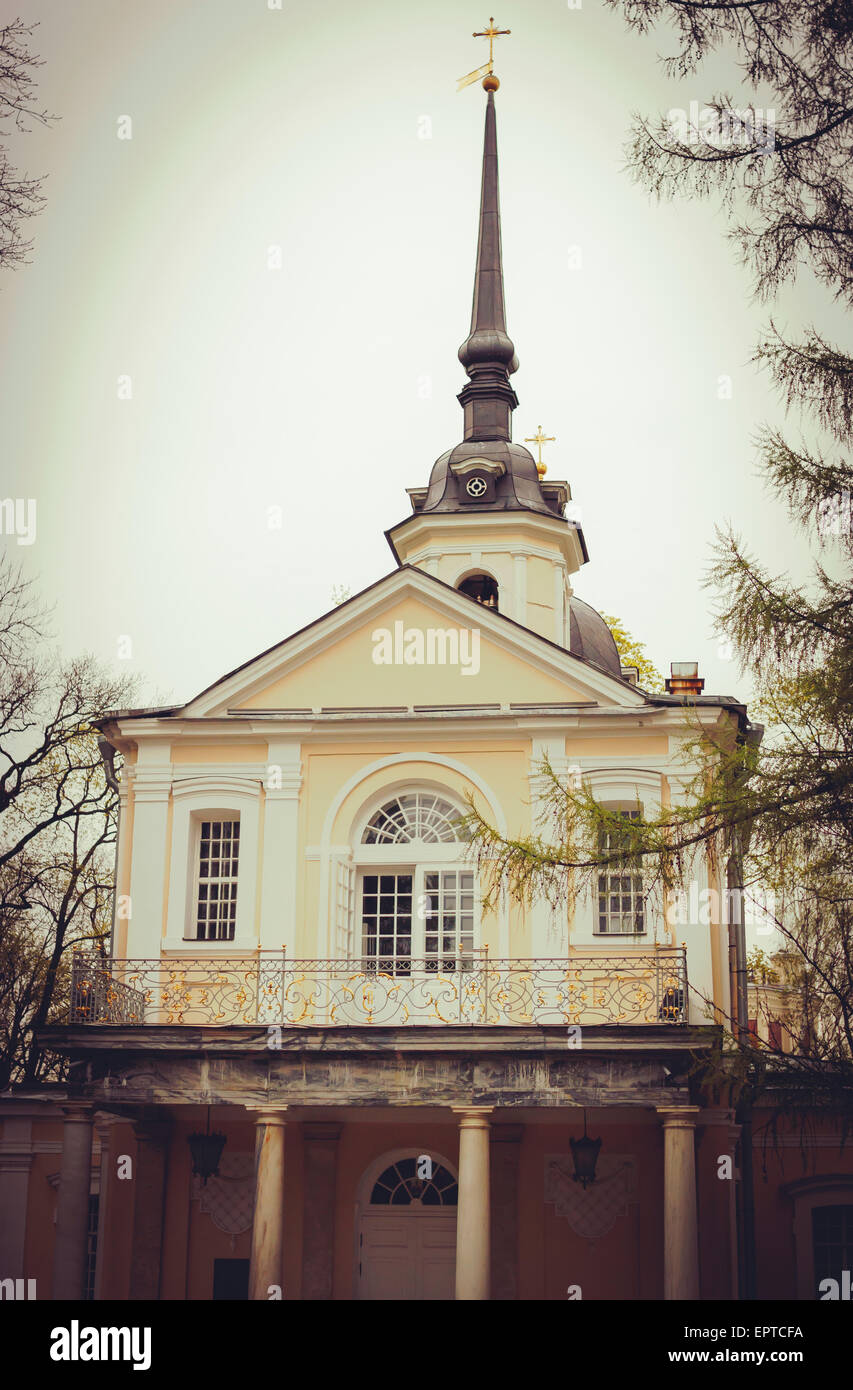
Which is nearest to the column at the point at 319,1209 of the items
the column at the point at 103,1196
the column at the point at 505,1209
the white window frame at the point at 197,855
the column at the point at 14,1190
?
the column at the point at 505,1209

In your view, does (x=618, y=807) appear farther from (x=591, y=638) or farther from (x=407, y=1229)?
(x=591, y=638)

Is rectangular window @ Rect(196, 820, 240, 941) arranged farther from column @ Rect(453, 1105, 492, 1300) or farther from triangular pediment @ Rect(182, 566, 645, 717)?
column @ Rect(453, 1105, 492, 1300)

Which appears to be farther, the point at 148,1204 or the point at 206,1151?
the point at 148,1204

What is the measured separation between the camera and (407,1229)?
20.3 meters

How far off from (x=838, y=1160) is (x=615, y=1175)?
116 inches

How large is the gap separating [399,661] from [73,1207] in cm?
745

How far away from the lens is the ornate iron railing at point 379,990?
60.3 feet

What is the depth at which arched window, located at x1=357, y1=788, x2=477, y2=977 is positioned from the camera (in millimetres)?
20172

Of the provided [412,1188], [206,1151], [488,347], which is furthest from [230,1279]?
[488,347]

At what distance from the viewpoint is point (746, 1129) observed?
68.6ft

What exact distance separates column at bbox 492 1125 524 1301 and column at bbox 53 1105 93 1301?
479cm

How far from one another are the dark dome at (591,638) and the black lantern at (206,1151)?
11518mm

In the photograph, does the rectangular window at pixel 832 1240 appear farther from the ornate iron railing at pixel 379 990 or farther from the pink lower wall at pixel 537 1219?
the ornate iron railing at pixel 379 990
